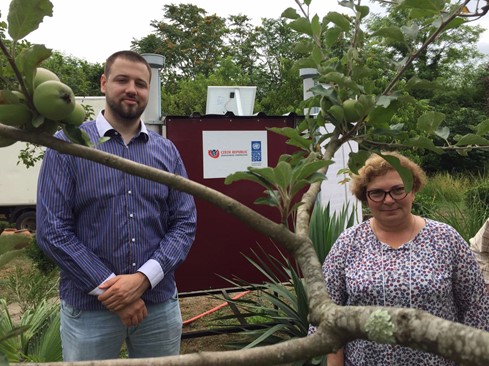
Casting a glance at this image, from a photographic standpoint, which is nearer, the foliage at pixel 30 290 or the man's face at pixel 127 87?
the man's face at pixel 127 87

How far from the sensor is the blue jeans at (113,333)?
6.95 ft

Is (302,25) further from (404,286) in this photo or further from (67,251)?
(67,251)

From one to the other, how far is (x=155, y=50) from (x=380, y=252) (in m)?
25.9

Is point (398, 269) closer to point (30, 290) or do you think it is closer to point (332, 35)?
point (332, 35)

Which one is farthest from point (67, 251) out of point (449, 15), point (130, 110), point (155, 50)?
point (155, 50)

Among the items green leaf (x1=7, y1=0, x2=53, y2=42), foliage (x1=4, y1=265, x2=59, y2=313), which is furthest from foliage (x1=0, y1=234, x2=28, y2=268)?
foliage (x1=4, y1=265, x2=59, y2=313)

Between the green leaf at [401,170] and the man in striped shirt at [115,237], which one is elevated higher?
the green leaf at [401,170]

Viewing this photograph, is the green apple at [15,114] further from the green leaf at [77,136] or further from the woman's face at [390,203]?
A: the woman's face at [390,203]

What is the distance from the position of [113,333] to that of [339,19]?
1.64 m

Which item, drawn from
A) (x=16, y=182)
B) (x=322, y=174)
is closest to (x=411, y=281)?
(x=322, y=174)

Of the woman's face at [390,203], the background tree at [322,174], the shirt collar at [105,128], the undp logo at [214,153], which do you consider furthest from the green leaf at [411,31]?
the undp logo at [214,153]

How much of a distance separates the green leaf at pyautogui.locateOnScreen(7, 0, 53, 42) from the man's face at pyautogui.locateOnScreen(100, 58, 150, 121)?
1.54 meters

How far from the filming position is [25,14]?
25.6 inches

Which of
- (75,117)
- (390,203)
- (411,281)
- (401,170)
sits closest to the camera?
(75,117)
